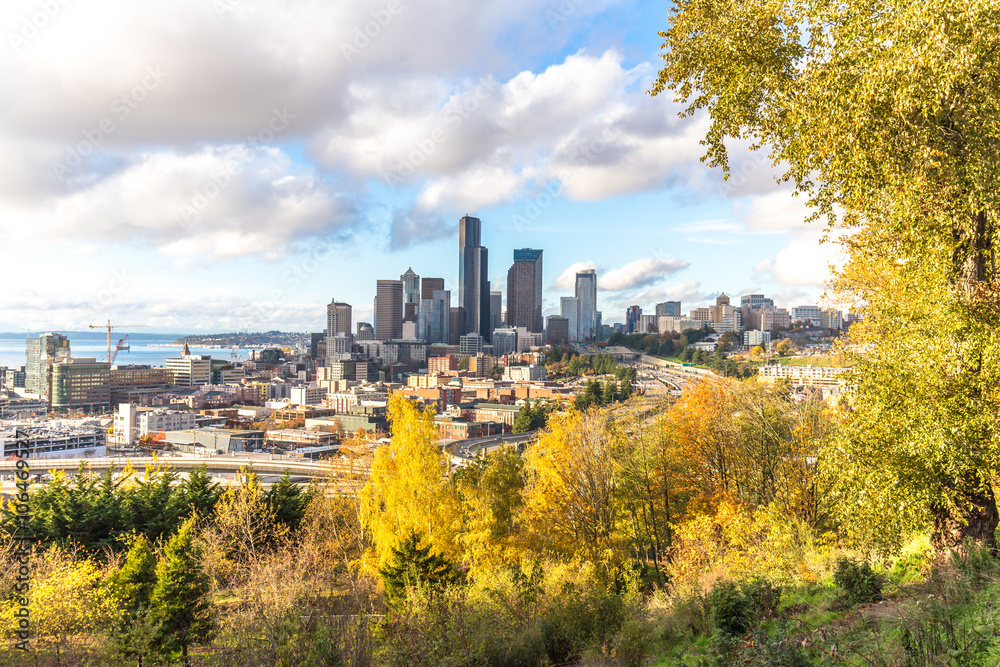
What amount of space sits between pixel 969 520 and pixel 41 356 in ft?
547

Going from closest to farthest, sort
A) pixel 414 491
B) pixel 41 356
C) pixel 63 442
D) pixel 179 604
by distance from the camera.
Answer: pixel 179 604 < pixel 414 491 < pixel 63 442 < pixel 41 356

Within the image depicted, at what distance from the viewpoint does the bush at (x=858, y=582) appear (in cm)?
612

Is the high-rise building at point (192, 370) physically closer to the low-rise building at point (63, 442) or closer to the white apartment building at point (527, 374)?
A: the low-rise building at point (63, 442)

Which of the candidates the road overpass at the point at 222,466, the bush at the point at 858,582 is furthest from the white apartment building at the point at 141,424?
the bush at the point at 858,582

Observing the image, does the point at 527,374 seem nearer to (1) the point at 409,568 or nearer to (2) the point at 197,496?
(2) the point at 197,496

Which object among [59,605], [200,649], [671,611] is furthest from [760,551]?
[59,605]

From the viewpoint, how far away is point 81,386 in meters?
110

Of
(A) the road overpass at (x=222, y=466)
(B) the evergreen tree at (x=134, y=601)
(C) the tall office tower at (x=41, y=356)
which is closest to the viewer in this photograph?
(B) the evergreen tree at (x=134, y=601)

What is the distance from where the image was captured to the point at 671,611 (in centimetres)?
781

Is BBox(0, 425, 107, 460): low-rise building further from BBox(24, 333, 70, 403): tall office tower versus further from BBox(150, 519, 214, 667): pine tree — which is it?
BBox(24, 333, 70, 403): tall office tower

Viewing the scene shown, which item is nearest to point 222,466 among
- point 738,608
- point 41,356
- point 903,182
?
point 738,608

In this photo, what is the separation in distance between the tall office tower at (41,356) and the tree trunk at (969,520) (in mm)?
153148

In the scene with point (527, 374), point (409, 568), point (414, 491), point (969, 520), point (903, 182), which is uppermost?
point (903, 182)

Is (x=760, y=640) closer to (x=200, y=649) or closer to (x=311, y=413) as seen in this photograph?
(x=200, y=649)
